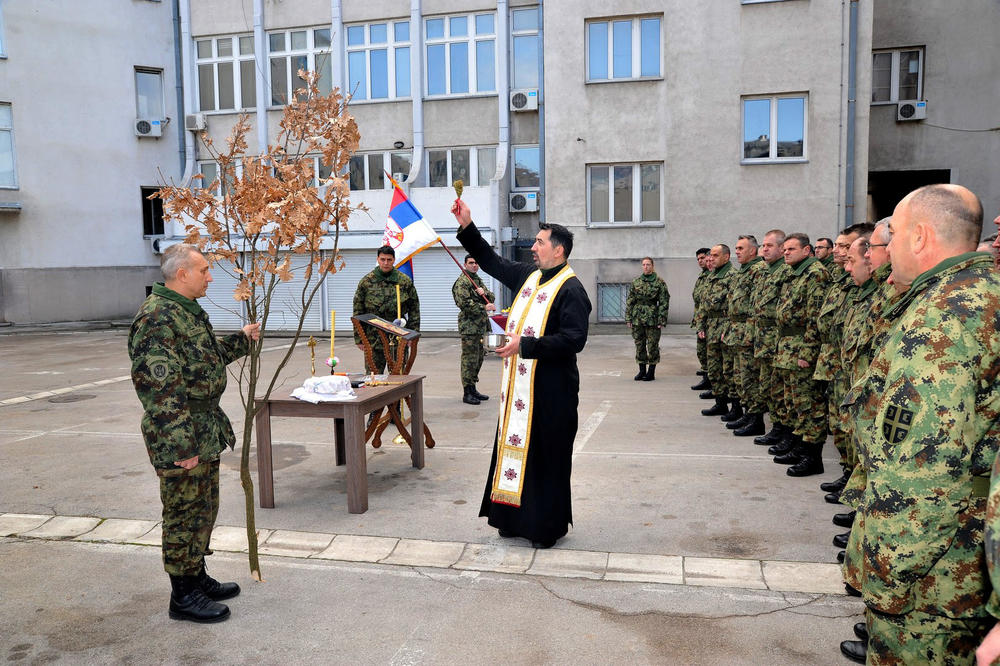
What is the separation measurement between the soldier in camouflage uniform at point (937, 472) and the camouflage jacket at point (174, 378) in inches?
127

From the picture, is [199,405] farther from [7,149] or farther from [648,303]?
→ [7,149]

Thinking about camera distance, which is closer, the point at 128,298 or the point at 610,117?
the point at 610,117

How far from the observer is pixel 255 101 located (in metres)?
22.8

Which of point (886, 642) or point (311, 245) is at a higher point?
point (311, 245)

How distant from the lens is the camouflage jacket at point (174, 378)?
392 cm

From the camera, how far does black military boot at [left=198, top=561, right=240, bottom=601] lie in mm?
4258

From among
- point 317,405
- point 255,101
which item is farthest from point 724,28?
point 317,405

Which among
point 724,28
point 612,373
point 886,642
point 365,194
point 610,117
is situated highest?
point 724,28

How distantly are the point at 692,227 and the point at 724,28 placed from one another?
4.81 meters

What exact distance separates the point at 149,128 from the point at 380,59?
7.90 m

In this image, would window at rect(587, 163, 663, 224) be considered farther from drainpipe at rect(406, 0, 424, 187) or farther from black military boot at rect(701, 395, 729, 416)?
black military boot at rect(701, 395, 729, 416)

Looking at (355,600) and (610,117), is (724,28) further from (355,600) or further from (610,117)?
(355,600)

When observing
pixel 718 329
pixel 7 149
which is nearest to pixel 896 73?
pixel 718 329

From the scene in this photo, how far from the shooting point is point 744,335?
8.42m
